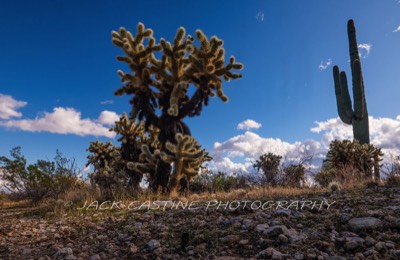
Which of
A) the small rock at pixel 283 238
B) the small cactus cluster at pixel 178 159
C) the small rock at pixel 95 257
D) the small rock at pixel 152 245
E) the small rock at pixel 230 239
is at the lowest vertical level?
the small rock at pixel 95 257

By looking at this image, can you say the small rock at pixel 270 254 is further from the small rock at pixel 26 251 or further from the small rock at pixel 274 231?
the small rock at pixel 26 251

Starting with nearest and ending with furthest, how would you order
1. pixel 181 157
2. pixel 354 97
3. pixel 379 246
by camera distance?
1. pixel 379 246
2. pixel 181 157
3. pixel 354 97

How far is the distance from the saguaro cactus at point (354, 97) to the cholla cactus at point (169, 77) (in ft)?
34.8

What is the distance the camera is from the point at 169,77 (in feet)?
35.0

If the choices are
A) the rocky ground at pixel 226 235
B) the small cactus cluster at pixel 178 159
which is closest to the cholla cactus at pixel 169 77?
the small cactus cluster at pixel 178 159

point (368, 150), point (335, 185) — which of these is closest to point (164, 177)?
point (335, 185)

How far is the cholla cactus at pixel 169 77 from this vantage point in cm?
1027

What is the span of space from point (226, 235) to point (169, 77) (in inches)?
294

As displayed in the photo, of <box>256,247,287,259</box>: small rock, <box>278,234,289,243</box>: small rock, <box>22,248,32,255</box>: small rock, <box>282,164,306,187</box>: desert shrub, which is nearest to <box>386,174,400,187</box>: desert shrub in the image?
<box>282,164,306,187</box>: desert shrub

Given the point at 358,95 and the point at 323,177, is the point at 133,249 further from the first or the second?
the point at 358,95

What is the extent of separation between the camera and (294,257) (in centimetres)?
317

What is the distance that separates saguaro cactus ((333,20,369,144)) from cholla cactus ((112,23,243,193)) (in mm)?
10616

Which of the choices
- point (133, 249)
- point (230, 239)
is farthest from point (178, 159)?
point (230, 239)

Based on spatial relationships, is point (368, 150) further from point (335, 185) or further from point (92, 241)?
point (92, 241)
